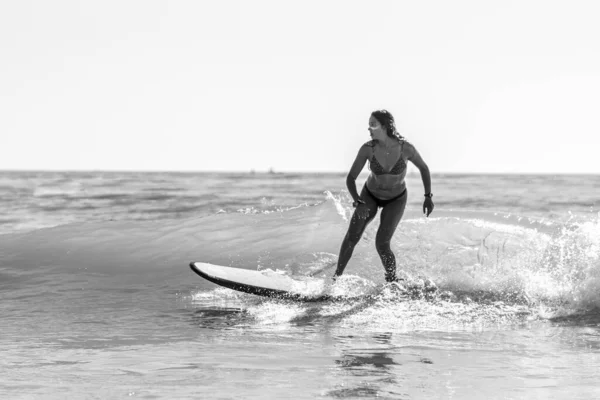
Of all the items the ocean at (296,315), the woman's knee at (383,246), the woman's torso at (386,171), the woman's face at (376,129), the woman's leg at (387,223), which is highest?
the woman's face at (376,129)

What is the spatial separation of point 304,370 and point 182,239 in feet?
30.7

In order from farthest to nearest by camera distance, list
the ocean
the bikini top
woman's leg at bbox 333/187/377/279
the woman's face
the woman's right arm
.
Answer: woman's leg at bbox 333/187/377/279 → the bikini top → the woman's right arm → the woman's face → the ocean

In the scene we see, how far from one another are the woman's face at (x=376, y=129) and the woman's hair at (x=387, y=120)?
0.03m

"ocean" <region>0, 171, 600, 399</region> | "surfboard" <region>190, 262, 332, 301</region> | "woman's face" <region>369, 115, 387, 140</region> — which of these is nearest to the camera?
"ocean" <region>0, 171, 600, 399</region>

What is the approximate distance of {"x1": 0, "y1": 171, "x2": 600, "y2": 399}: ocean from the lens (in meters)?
5.48

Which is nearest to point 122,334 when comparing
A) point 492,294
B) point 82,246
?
point 492,294

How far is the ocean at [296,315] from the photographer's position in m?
5.48

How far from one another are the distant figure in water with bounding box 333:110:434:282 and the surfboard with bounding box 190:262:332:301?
54cm

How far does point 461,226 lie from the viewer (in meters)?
14.0

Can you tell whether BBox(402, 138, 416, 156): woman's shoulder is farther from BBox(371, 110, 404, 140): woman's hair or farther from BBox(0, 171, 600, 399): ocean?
BBox(0, 171, 600, 399): ocean

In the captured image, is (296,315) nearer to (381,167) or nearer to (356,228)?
(356,228)

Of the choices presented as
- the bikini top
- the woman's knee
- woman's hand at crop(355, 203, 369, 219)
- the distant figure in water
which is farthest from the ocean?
the bikini top

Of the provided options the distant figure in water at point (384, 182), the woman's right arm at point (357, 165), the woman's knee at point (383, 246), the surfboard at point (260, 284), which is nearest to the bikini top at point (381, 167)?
the distant figure in water at point (384, 182)

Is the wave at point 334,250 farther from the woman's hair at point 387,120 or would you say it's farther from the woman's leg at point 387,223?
the woman's hair at point 387,120
